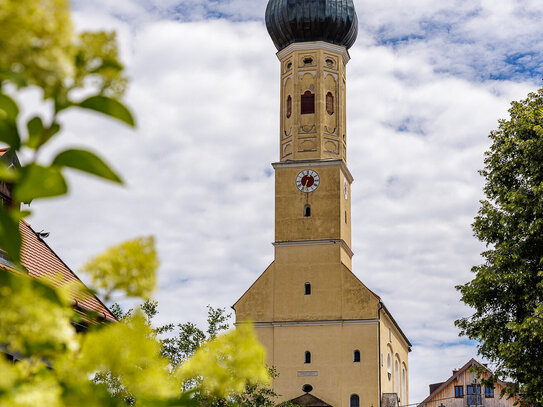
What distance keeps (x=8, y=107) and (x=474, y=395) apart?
4559cm

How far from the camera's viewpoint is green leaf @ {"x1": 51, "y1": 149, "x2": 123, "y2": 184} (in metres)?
1.13

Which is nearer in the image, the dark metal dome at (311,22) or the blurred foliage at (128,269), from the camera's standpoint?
the blurred foliage at (128,269)

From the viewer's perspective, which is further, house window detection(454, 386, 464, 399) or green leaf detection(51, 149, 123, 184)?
house window detection(454, 386, 464, 399)

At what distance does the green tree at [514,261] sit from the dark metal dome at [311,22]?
20844 millimetres

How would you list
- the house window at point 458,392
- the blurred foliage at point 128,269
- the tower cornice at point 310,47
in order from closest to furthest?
the blurred foliage at point 128,269, the tower cornice at point 310,47, the house window at point 458,392

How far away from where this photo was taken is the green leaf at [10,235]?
1109 mm

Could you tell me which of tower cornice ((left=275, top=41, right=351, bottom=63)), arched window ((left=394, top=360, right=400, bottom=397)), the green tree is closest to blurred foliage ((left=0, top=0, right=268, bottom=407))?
the green tree

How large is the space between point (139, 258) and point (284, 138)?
125ft

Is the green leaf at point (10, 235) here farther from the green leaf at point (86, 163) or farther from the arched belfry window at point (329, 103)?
the arched belfry window at point (329, 103)

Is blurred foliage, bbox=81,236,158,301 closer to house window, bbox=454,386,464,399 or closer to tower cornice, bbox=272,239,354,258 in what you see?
tower cornice, bbox=272,239,354,258

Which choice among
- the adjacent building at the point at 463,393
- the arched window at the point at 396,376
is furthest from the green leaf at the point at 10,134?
the adjacent building at the point at 463,393

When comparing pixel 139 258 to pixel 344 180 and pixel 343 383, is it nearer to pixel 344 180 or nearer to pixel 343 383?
pixel 343 383

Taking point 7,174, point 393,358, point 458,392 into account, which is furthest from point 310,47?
point 7,174

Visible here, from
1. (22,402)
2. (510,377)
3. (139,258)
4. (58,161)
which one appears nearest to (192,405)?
(139,258)
